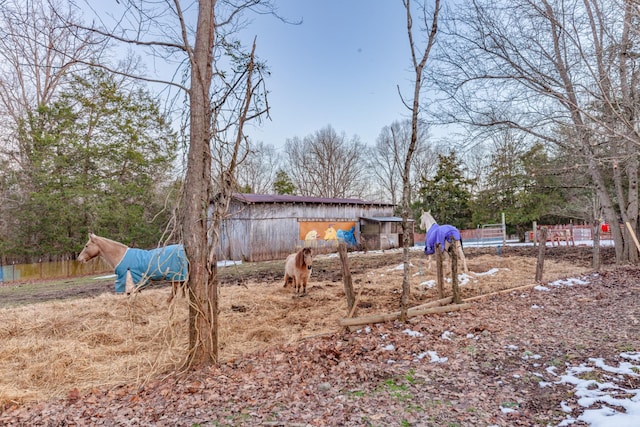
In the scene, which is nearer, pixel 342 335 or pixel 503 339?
pixel 503 339

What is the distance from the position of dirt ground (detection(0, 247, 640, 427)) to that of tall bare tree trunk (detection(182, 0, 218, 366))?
0.27 meters

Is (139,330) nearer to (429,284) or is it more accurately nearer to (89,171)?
(429,284)

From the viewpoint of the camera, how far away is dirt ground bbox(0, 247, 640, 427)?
2549 millimetres

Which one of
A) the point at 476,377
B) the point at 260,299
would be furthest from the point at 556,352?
the point at 260,299

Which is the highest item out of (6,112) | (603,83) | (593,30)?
(6,112)

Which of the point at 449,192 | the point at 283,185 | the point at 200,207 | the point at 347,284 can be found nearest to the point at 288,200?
the point at 283,185

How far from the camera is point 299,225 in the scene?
20.0 m

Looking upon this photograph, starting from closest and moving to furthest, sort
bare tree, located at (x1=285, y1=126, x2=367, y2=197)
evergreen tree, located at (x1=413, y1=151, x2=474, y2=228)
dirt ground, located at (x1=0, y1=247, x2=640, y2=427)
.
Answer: dirt ground, located at (x1=0, y1=247, x2=640, y2=427) < evergreen tree, located at (x1=413, y1=151, x2=474, y2=228) < bare tree, located at (x1=285, y1=126, x2=367, y2=197)

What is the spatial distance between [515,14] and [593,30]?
169cm

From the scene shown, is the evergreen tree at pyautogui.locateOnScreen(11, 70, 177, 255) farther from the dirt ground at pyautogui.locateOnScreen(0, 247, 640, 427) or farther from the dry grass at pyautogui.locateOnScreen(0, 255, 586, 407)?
the dirt ground at pyautogui.locateOnScreen(0, 247, 640, 427)

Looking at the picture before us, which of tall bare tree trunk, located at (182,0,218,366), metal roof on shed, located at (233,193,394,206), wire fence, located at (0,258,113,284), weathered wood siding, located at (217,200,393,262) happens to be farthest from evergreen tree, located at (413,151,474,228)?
tall bare tree trunk, located at (182,0,218,366)

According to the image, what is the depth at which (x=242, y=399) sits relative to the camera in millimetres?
2812

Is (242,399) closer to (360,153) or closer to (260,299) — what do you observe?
(260,299)

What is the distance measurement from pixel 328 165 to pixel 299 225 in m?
17.1
